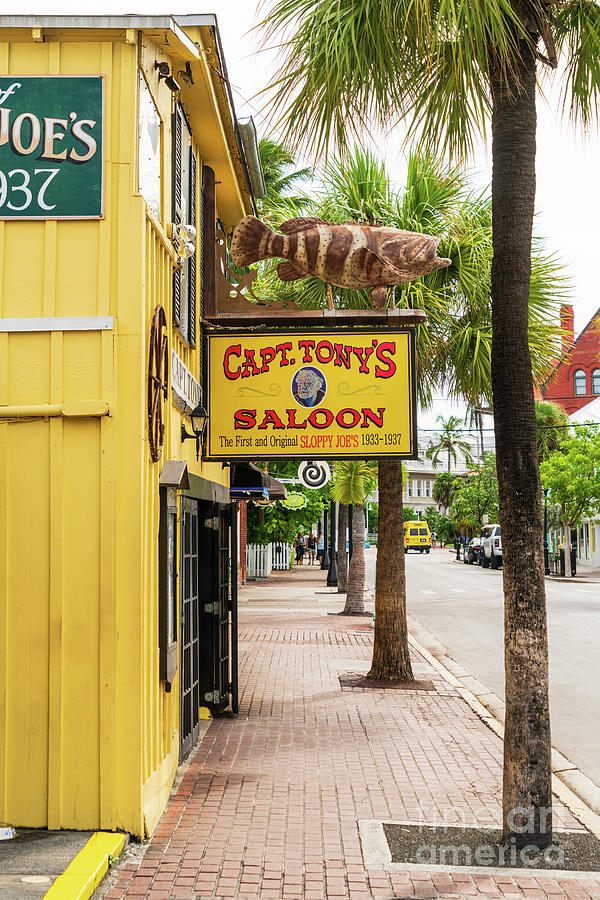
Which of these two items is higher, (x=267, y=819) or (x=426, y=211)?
(x=426, y=211)

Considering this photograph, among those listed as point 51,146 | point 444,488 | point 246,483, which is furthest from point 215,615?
point 444,488

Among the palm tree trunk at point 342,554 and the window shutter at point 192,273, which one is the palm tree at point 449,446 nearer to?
the palm tree trunk at point 342,554

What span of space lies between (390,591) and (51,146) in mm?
7759

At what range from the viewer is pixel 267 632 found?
1800cm

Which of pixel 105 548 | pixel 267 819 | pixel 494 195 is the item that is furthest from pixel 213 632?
pixel 494 195

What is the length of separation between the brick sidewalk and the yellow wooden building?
536 millimetres

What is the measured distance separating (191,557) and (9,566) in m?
2.69

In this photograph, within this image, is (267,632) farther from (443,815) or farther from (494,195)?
(494,195)

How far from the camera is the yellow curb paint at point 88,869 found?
182 inches

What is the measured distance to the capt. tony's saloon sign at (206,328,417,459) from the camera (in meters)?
7.40

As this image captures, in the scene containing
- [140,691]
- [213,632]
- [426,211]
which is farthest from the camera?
[426,211]

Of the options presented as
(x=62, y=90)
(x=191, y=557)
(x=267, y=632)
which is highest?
(x=62, y=90)

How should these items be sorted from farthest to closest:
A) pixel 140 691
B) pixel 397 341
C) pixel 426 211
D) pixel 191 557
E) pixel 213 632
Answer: pixel 426 211
pixel 213 632
pixel 191 557
pixel 397 341
pixel 140 691

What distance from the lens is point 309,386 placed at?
749cm
